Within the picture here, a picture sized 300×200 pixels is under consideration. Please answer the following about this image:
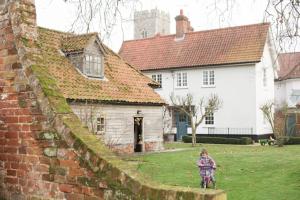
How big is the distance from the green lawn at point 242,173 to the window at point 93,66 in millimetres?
5259

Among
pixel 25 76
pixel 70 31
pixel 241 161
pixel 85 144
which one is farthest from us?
pixel 241 161

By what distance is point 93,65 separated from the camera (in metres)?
22.8

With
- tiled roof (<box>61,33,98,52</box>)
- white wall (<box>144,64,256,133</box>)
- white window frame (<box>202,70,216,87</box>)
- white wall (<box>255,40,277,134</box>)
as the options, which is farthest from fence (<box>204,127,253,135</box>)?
tiled roof (<box>61,33,98,52</box>)

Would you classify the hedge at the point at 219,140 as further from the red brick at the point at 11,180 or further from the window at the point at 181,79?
the red brick at the point at 11,180

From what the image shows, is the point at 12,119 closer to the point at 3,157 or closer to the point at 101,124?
the point at 3,157

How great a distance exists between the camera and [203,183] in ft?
40.4

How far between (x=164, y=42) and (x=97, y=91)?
1958 centimetres

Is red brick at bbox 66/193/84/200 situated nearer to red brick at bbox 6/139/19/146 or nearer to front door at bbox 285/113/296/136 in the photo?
red brick at bbox 6/139/19/146

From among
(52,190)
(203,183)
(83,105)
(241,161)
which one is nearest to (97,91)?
(83,105)

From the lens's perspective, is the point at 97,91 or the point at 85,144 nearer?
the point at 85,144

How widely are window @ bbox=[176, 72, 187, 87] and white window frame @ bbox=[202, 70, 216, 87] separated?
183cm

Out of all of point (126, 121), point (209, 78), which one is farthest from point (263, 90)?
point (126, 121)

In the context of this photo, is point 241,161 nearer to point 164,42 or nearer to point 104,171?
point 104,171

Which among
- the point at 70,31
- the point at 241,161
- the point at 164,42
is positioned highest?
the point at 164,42
